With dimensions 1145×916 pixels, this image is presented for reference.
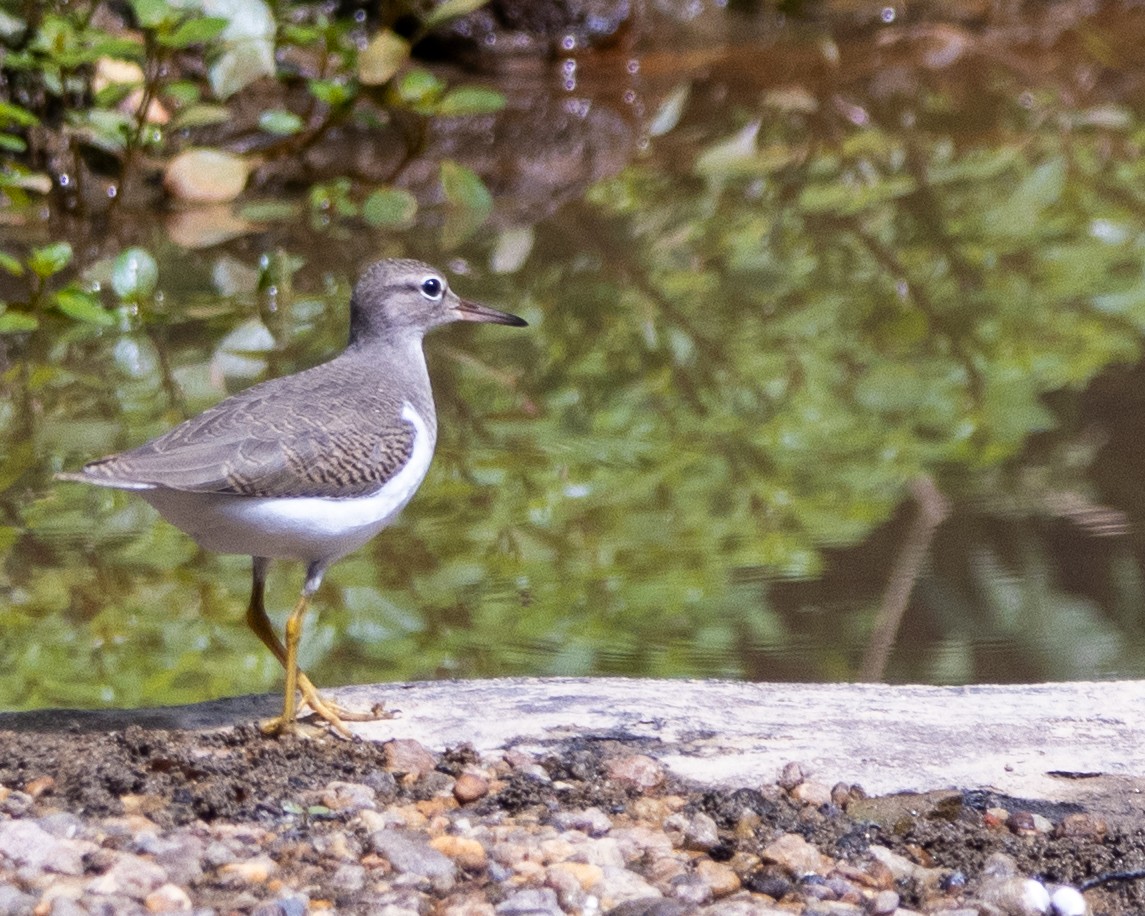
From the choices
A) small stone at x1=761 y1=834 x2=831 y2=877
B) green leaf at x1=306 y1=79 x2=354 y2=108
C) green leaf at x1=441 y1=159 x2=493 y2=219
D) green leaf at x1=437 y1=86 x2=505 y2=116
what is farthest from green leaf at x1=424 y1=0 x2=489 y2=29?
small stone at x1=761 y1=834 x2=831 y2=877

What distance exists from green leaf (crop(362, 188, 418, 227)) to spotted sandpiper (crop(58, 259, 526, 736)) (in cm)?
456

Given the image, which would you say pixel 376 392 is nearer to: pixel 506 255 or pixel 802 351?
pixel 802 351

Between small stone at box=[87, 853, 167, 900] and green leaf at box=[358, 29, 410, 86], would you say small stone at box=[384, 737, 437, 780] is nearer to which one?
small stone at box=[87, 853, 167, 900]

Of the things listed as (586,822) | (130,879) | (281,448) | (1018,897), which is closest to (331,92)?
(281,448)

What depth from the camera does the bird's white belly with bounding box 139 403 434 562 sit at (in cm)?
432

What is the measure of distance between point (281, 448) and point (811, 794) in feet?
5.42

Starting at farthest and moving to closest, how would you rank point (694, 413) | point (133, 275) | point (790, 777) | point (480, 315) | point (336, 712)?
point (133, 275)
point (694, 413)
point (480, 315)
point (336, 712)
point (790, 777)

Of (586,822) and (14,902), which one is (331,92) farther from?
(14,902)

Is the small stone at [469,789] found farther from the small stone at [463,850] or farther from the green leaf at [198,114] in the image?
the green leaf at [198,114]

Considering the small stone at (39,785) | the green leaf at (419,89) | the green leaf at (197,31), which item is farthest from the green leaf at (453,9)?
the small stone at (39,785)

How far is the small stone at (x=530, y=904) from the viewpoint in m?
3.37

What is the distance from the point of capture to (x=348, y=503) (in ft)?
14.7

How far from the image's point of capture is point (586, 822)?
3.76 meters

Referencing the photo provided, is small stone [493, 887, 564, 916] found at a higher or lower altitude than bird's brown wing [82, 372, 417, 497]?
lower
